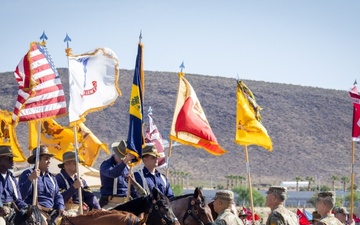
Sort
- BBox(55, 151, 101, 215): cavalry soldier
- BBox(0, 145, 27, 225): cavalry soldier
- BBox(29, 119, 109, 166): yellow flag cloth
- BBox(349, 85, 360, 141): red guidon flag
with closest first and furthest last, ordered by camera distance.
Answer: BBox(0, 145, 27, 225): cavalry soldier
BBox(55, 151, 101, 215): cavalry soldier
BBox(349, 85, 360, 141): red guidon flag
BBox(29, 119, 109, 166): yellow flag cloth

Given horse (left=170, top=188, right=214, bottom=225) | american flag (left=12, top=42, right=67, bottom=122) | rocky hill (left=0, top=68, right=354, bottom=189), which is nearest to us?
horse (left=170, top=188, right=214, bottom=225)

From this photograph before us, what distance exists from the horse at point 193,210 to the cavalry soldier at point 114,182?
2.27m

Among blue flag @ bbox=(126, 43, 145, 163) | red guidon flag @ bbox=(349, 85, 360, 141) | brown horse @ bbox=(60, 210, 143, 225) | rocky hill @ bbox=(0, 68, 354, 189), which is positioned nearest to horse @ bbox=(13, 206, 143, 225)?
brown horse @ bbox=(60, 210, 143, 225)

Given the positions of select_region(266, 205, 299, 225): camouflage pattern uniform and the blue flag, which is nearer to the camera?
select_region(266, 205, 299, 225): camouflage pattern uniform

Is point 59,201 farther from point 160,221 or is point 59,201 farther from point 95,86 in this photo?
point 160,221

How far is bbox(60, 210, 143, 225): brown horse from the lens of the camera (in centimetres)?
1166

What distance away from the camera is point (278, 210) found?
12172 millimetres

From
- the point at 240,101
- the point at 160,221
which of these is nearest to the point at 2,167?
the point at 160,221

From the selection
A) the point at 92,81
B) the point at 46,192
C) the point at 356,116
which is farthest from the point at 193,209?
the point at 356,116

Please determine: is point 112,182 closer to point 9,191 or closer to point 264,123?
→ point 9,191

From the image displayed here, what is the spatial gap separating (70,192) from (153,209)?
3.85 meters

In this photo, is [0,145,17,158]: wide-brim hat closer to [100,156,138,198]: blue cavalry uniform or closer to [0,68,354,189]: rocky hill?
[100,156,138,198]: blue cavalry uniform

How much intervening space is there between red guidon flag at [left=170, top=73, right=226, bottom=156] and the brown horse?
663 cm

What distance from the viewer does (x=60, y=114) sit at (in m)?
15.8
